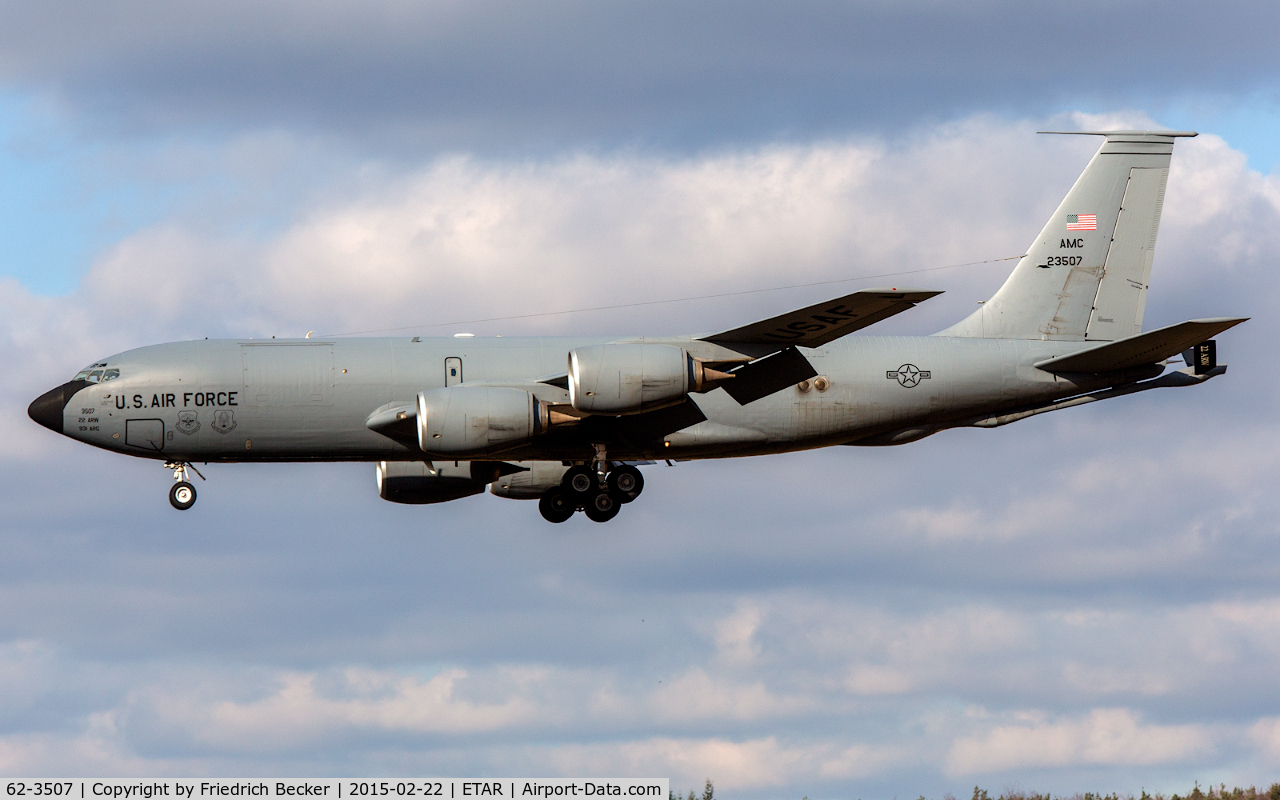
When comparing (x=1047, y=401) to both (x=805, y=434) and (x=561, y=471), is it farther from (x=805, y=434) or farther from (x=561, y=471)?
(x=561, y=471)

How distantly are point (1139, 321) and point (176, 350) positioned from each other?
26.9 meters

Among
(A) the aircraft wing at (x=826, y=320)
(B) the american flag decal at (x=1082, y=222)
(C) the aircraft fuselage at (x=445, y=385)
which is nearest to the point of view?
(A) the aircraft wing at (x=826, y=320)

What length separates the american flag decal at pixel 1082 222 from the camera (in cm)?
4747

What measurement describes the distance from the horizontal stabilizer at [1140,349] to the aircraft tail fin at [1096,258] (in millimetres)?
1732

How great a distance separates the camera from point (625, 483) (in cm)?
4456

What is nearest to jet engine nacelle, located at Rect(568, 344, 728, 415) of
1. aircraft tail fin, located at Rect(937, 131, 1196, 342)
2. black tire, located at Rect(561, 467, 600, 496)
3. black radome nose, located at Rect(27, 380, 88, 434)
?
black tire, located at Rect(561, 467, 600, 496)

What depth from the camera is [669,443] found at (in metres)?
43.9

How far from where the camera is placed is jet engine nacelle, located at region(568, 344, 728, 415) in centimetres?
3981

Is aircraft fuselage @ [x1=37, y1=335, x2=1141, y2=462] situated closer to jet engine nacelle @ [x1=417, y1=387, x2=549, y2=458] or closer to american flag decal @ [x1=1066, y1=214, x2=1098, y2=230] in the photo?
jet engine nacelle @ [x1=417, y1=387, x2=549, y2=458]

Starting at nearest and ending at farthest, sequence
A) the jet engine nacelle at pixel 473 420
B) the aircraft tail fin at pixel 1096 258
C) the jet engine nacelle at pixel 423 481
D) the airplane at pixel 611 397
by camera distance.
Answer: the jet engine nacelle at pixel 473 420, the airplane at pixel 611 397, the aircraft tail fin at pixel 1096 258, the jet engine nacelle at pixel 423 481

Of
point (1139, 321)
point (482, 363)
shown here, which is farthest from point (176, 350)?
point (1139, 321)

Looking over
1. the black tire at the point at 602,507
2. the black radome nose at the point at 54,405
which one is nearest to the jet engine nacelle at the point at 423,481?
the black tire at the point at 602,507

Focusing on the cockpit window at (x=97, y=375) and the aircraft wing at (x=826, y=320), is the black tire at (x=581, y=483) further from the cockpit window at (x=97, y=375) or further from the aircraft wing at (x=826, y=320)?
the cockpit window at (x=97, y=375)

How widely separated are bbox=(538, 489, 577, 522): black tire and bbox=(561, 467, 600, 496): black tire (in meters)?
1.98
